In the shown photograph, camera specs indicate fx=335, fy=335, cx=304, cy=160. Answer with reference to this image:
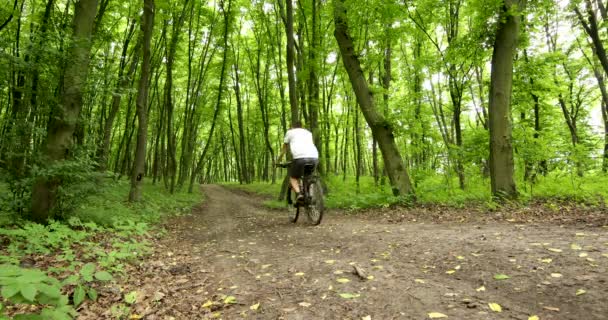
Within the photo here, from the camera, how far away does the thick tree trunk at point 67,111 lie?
18.9 ft

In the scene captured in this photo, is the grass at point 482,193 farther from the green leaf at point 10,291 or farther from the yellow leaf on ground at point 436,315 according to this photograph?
the green leaf at point 10,291

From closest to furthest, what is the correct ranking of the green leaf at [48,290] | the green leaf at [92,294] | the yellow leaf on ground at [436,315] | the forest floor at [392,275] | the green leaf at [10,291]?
the green leaf at [10,291]
the green leaf at [48,290]
the yellow leaf on ground at [436,315]
the forest floor at [392,275]
the green leaf at [92,294]

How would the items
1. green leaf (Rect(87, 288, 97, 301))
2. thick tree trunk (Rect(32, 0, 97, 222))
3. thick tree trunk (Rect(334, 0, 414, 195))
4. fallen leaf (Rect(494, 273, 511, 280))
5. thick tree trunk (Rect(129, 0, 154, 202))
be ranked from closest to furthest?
green leaf (Rect(87, 288, 97, 301))
fallen leaf (Rect(494, 273, 511, 280))
thick tree trunk (Rect(32, 0, 97, 222))
thick tree trunk (Rect(334, 0, 414, 195))
thick tree trunk (Rect(129, 0, 154, 202))

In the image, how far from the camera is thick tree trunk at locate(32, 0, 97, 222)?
18.9 feet

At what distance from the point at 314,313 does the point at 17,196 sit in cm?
589

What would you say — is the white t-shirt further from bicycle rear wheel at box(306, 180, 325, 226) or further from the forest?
the forest

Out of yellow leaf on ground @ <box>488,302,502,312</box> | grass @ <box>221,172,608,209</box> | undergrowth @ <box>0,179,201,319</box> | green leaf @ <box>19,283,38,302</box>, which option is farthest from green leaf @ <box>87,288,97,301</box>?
grass @ <box>221,172,608,209</box>

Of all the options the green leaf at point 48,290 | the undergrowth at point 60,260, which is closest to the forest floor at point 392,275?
the undergrowth at point 60,260

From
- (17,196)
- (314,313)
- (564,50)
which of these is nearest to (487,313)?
(314,313)

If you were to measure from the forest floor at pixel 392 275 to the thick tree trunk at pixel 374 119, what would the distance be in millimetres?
3497

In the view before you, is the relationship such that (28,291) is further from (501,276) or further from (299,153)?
(299,153)

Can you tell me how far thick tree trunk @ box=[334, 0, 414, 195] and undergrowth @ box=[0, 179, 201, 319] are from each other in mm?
6672

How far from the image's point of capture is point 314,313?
9.69 ft

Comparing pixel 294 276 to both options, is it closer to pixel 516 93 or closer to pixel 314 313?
pixel 314 313
